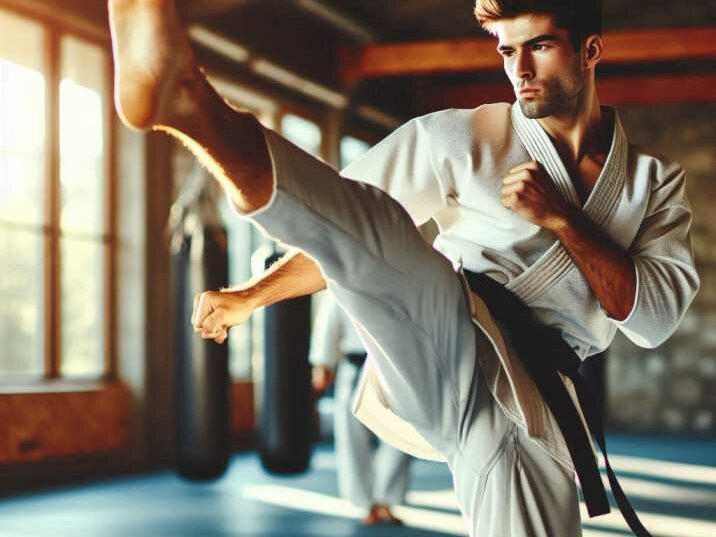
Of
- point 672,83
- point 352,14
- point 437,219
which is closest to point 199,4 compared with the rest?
point 352,14

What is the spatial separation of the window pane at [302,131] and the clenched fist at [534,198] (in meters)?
7.01

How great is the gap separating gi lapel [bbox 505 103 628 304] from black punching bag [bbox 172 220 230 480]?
3.11 meters

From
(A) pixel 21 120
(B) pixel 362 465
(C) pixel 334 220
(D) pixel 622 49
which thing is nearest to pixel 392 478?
(B) pixel 362 465

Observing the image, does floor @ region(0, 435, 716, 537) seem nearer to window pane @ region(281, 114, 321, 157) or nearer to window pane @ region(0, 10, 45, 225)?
window pane @ region(0, 10, 45, 225)

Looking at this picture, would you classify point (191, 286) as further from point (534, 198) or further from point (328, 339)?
point (534, 198)

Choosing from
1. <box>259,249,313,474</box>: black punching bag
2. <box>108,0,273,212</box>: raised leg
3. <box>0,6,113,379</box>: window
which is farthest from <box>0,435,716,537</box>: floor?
<box>108,0,273,212</box>: raised leg

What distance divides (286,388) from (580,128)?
328cm

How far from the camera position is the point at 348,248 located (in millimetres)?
1247

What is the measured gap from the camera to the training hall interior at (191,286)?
4688 mm

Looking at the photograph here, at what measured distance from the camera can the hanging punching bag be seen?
4.60 m

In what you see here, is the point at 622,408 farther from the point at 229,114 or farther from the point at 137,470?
the point at 229,114

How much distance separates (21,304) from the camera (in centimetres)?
584

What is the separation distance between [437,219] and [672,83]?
775cm

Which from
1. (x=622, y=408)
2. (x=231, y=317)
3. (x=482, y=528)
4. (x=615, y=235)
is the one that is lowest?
(x=622, y=408)
